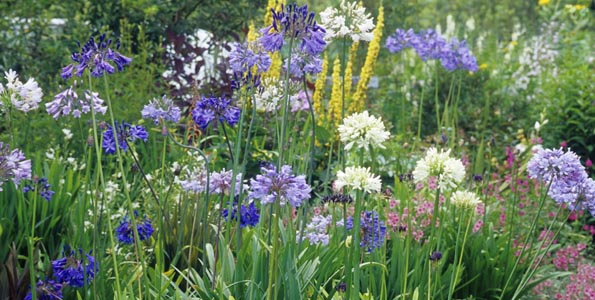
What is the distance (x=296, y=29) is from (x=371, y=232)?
96 centimetres

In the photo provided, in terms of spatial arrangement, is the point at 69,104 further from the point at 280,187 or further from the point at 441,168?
the point at 441,168

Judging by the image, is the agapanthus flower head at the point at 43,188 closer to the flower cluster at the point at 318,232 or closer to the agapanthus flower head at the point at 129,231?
the agapanthus flower head at the point at 129,231

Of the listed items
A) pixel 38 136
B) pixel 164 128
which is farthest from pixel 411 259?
pixel 38 136

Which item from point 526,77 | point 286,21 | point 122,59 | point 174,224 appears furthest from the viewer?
point 526,77

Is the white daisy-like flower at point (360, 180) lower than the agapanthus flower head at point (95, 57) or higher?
lower

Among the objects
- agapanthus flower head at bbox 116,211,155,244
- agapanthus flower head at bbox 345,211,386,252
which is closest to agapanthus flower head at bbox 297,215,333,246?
agapanthus flower head at bbox 345,211,386,252

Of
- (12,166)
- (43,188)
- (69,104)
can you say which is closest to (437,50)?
(43,188)

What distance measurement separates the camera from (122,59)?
7.54ft

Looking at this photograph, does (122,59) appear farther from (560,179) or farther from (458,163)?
(560,179)

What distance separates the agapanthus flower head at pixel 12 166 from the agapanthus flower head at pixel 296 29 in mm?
788

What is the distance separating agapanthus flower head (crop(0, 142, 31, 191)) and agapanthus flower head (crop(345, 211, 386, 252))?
3.75 feet

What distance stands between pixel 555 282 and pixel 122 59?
3.08 m

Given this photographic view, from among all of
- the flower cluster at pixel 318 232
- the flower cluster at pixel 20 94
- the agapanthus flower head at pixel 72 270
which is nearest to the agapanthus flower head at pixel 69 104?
the flower cluster at pixel 20 94

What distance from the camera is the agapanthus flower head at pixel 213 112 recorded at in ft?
8.29
